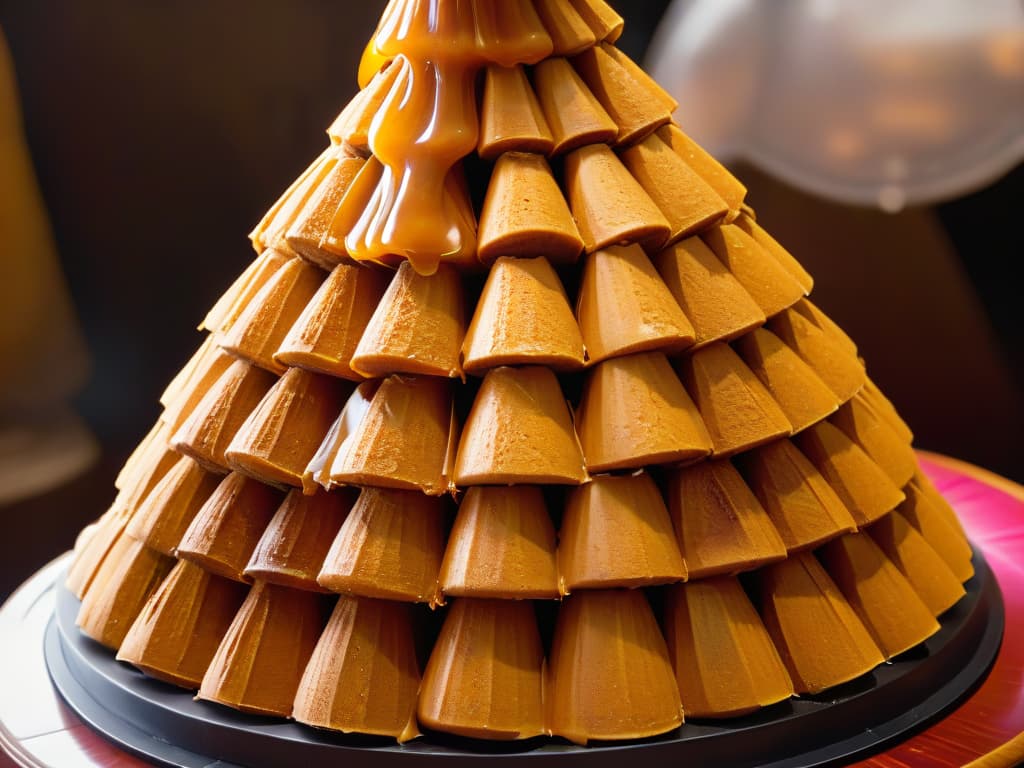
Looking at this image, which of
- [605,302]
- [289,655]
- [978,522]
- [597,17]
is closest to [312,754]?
[289,655]

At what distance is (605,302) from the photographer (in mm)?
1007

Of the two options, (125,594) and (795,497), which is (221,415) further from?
(795,497)

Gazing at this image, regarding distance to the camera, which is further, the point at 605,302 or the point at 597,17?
the point at 597,17

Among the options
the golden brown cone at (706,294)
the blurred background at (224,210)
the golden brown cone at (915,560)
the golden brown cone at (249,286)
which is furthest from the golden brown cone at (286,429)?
the blurred background at (224,210)

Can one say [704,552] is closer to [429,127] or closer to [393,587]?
[393,587]

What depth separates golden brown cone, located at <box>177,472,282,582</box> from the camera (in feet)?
3.49

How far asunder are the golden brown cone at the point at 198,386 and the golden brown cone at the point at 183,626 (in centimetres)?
16

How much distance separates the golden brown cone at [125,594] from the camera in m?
1.16

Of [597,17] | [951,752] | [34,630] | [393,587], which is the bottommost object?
[34,630]

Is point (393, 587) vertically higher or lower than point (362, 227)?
lower

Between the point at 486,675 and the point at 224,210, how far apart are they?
4.74 feet

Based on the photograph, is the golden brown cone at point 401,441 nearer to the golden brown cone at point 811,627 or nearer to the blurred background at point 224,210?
the golden brown cone at point 811,627

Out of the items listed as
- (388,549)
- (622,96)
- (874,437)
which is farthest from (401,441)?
(874,437)

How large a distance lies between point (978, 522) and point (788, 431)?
745 millimetres
